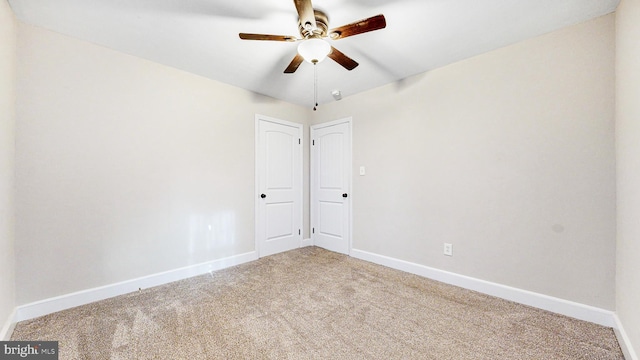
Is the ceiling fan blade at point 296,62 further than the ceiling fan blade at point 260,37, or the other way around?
the ceiling fan blade at point 296,62

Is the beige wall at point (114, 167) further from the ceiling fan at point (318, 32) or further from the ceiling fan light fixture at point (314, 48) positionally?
the ceiling fan light fixture at point (314, 48)

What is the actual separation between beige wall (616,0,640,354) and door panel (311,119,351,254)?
255cm

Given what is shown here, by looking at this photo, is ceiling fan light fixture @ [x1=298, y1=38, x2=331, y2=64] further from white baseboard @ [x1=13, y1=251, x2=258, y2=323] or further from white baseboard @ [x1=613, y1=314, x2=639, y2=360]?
white baseboard @ [x1=613, y1=314, x2=639, y2=360]

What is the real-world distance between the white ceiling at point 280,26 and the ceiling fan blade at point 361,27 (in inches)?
8.2

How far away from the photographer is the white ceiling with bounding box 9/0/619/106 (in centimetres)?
180

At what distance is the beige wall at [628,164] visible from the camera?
1.49 m

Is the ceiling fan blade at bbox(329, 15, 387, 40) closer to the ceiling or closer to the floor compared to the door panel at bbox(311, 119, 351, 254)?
closer to the ceiling

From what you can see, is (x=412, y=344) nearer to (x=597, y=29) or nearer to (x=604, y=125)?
(x=604, y=125)

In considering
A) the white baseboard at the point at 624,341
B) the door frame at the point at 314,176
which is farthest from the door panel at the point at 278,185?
the white baseboard at the point at 624,341

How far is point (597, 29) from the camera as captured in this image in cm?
192

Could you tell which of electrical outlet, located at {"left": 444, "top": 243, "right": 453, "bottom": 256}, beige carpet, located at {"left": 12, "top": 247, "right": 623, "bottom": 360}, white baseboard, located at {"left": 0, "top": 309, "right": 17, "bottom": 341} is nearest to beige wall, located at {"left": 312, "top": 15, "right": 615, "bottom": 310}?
electrical outlet, located at {"left": 444, "top": 243, "right": 453, "bottom": 256}

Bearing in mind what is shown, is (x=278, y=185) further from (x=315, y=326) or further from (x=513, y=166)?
(x=513, y=166)

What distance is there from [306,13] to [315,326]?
85.9 inches

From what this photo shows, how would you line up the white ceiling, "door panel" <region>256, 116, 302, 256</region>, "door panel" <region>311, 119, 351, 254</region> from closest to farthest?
the white ceiling
"door panel" <region>256, 116, 302, 256</region>
"door panel" <region>311, 119, 351, 254</region>
